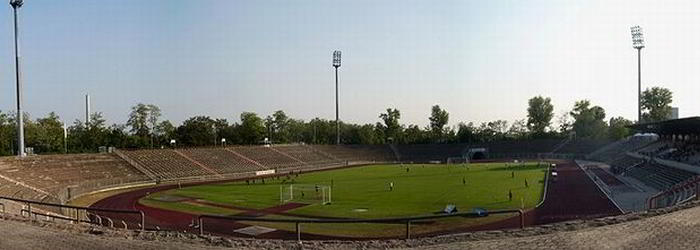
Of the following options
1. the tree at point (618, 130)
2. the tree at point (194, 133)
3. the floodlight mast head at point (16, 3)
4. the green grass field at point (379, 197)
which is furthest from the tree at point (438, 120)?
the floodlight mast head at point (16, 3)

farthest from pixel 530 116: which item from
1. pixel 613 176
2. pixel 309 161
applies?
pixel 613 176

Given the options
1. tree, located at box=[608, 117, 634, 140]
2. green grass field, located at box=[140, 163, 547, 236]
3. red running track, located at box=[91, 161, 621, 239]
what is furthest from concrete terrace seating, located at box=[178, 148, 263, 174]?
tree, located at box=[608, 117, 634, 140]

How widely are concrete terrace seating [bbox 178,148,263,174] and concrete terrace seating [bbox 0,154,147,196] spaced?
524 inches

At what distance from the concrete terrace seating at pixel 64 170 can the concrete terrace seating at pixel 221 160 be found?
13.3 metres

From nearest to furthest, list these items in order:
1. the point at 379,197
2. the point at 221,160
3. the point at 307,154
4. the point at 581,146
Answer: the point at 379,197
the point at 221,160
the point at 307,154
the point at 581,146

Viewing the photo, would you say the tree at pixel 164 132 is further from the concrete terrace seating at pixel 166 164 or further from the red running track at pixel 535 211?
the red running track at pixel 535 211

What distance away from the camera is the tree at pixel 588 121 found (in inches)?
5822

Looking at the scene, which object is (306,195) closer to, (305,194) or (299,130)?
(305,194)

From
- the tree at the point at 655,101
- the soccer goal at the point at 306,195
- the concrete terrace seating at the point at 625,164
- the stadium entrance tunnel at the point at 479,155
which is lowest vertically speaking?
the stadium entrance tunnel at the point at 479,155

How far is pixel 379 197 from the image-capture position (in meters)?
47.6

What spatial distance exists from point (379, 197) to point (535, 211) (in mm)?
14081

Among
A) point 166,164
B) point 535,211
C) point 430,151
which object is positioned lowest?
point 430,151

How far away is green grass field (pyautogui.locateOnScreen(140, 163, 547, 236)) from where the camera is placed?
3753cm

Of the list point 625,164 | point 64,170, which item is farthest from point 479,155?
point 64,170
